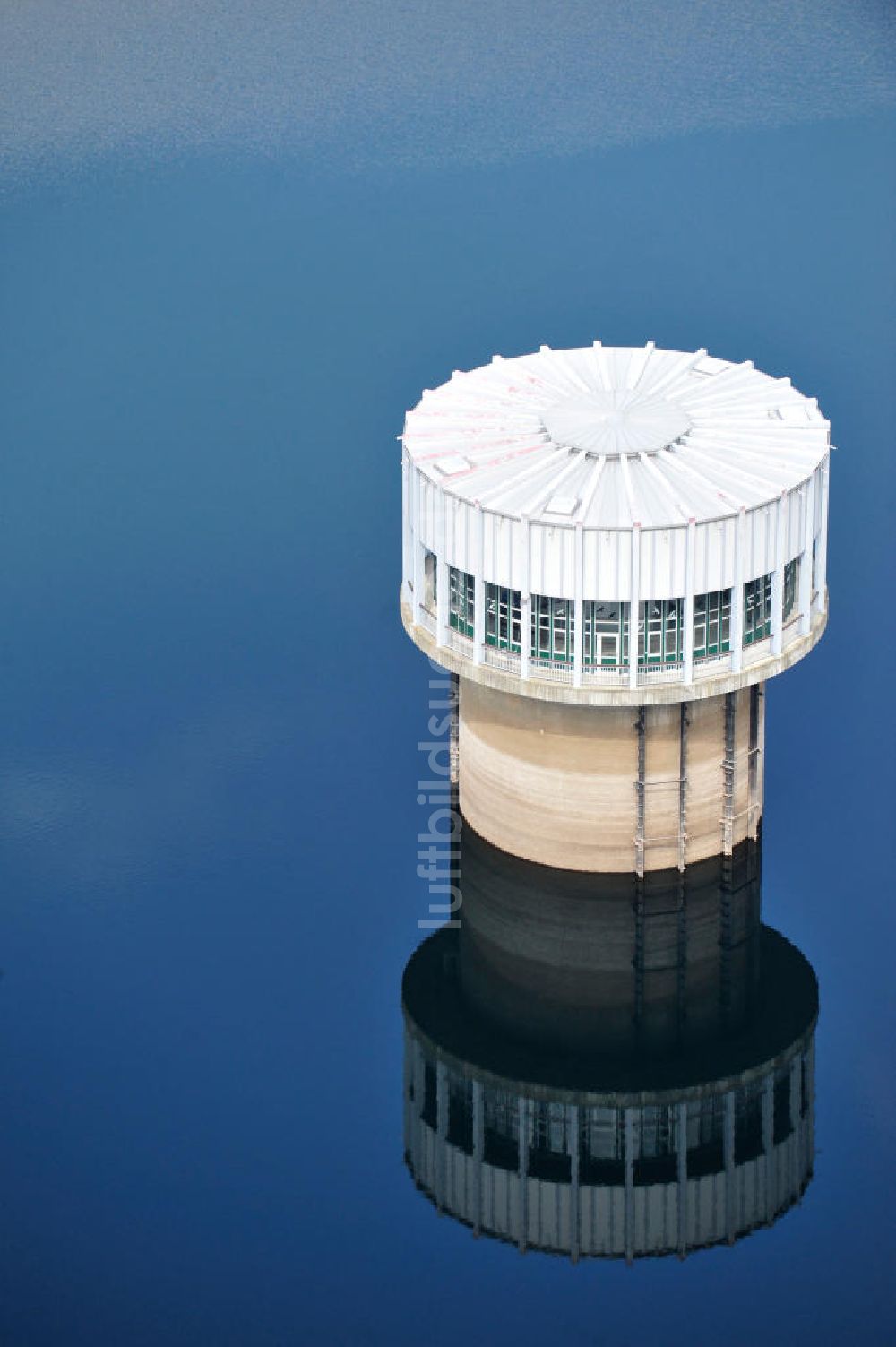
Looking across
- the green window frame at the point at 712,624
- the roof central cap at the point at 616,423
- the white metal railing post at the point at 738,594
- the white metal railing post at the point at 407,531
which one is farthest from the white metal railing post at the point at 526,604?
the white metal railing post at the point at 738,594

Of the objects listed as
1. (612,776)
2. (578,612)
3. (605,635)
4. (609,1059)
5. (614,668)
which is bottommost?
(609,1059)

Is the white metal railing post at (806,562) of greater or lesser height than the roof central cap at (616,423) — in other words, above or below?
below

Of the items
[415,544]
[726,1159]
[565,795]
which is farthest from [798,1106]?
[415,544]

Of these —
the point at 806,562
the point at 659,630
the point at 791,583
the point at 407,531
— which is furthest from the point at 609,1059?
the point at 407,531

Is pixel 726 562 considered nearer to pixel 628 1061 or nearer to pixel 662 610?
pixel 662 610

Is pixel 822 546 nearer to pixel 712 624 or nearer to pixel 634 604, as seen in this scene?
pixel 712 624

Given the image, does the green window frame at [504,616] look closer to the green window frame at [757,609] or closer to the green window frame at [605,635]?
the green window frame at [605,635]

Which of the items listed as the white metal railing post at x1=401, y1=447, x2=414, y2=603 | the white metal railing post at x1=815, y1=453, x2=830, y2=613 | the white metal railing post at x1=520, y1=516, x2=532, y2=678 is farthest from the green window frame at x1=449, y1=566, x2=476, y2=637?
the white metal railing post at x1=815, y1=453, x2=830, y2=613
